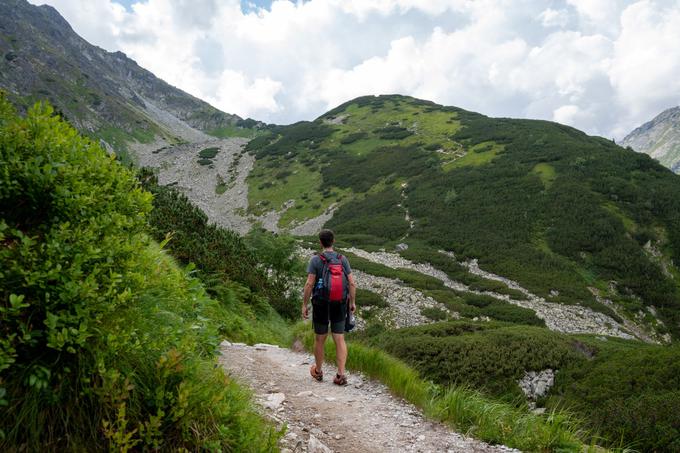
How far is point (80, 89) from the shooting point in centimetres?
11331

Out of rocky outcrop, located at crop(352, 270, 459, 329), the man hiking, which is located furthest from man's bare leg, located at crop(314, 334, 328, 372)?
rocky outcrop, located at crop(352, 270, 459, 329)

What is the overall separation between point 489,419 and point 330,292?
9.16 ft

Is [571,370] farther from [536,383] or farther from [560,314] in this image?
[560,314]

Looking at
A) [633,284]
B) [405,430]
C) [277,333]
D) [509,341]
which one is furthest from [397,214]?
[405,430]

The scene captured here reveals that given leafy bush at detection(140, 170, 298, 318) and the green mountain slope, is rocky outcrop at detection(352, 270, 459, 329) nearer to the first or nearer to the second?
leafy bush at detection(140, 170, 298, 318)

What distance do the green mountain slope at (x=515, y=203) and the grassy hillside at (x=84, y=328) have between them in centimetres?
2869

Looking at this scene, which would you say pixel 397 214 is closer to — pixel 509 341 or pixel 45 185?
A: pixel 509 341

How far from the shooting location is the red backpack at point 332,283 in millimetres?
6375

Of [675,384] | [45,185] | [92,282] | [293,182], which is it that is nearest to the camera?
[92,282]

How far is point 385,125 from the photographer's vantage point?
84.9m

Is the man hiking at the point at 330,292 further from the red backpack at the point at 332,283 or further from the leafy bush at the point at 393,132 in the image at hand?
the leafy bush at the point at 393,132

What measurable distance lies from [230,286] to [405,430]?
8469mm

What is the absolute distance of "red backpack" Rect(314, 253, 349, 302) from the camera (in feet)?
20.9

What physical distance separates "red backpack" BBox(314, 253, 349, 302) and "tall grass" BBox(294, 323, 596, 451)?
1.79 m
